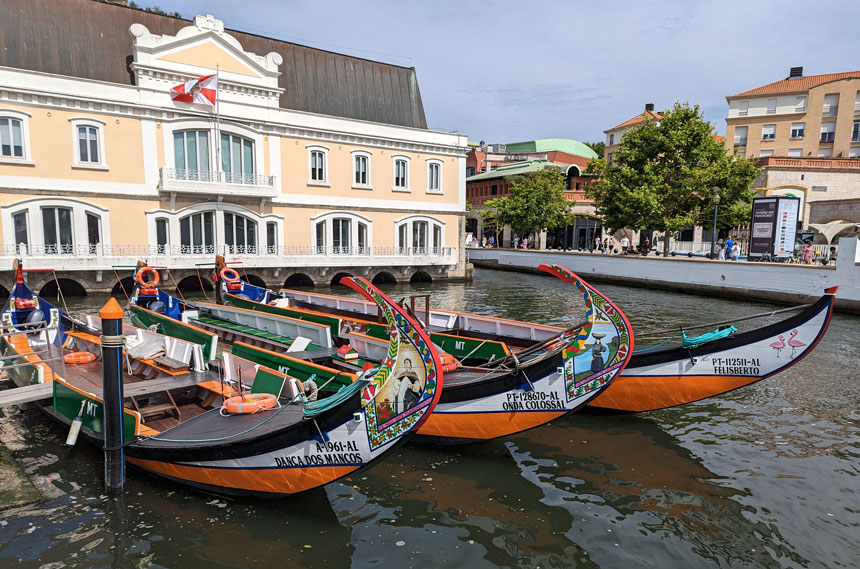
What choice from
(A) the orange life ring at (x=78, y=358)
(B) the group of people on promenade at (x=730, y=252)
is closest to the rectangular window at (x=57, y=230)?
(A) the orange life ring at (x=78, y=358)

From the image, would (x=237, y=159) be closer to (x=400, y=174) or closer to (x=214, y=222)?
(x=214, y=222)

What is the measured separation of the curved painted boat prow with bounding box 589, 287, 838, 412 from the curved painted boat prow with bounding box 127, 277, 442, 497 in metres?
5.13

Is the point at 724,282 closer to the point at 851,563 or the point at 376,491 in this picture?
the point at 851,563

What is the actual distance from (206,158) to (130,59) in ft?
19.1

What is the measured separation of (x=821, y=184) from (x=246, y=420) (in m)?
47.0

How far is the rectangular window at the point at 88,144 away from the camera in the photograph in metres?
23.7

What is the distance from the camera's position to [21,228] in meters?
22.9

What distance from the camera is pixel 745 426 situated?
32.6 ft

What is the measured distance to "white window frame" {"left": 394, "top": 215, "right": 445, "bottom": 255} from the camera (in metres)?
32.4

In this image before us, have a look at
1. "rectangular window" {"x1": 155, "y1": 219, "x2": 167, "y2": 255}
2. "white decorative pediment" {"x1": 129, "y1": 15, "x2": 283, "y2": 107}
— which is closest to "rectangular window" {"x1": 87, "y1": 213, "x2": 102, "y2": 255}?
"rectangular window" {"x1": 155, "y1": 219, "x2": 167, "y2": 255}

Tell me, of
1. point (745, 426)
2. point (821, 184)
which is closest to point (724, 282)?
point (745, 426)

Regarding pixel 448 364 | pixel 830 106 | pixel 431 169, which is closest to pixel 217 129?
pixel 431 169

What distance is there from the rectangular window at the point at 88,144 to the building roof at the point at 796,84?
5491 cm

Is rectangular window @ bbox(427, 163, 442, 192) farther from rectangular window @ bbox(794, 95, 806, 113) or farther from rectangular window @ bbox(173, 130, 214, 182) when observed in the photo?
rectangular window @ bbox(794, 95, 806, 113)
